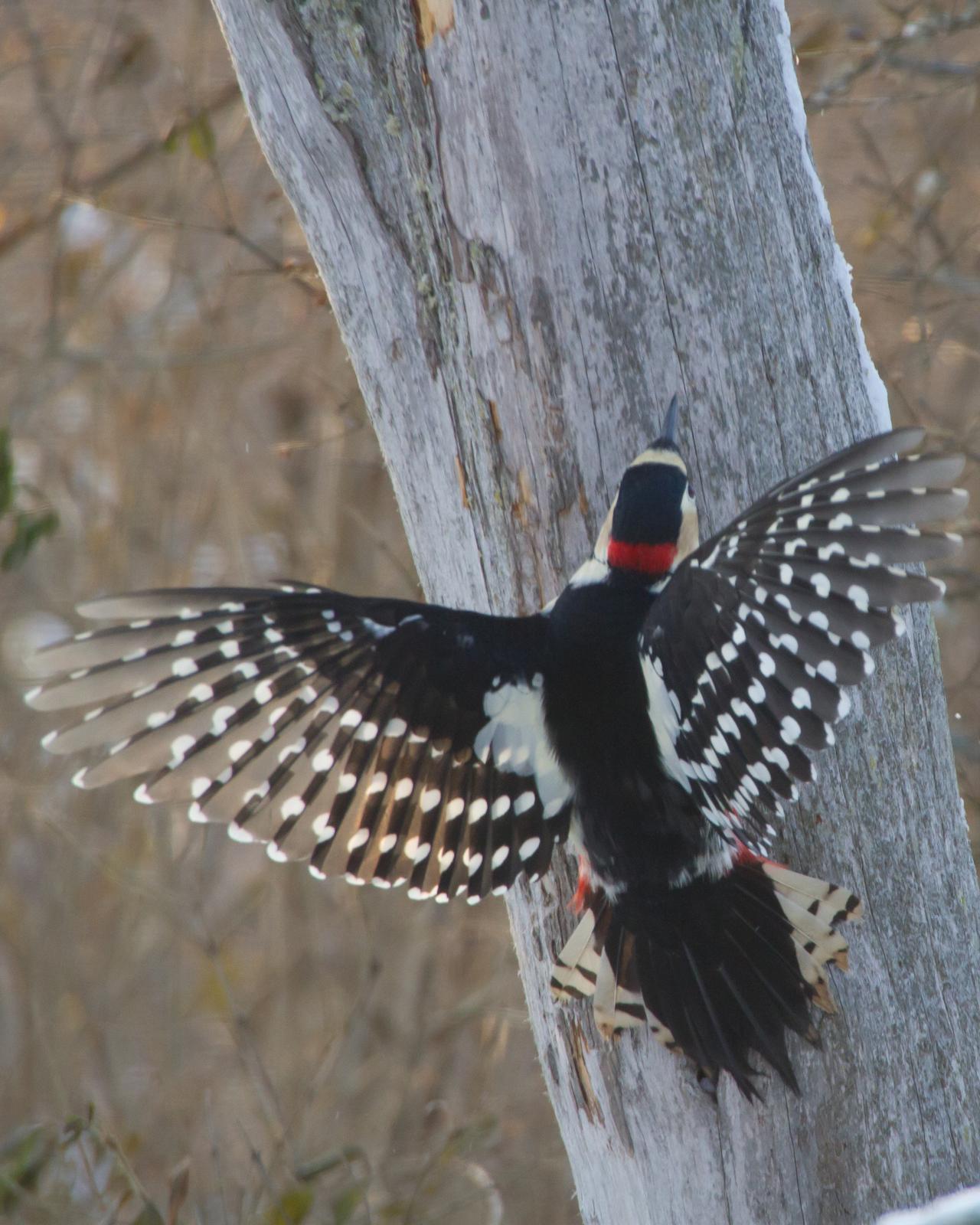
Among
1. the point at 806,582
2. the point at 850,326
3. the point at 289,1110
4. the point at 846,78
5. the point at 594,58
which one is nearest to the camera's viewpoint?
the point at 806,582

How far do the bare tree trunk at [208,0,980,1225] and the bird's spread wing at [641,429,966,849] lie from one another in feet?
0.76

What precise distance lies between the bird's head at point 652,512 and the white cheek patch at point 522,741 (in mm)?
255

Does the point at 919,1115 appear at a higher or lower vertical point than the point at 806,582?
lower

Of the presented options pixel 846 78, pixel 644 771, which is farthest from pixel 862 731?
pixel 846 78

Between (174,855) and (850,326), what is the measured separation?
4203 millimetres

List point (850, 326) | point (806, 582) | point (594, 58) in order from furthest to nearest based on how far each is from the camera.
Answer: point (850, 326) < point (594, 58) < point (806, 582)

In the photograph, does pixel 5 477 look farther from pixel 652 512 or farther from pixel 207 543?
pixel 652 512

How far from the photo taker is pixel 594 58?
2102 millimetres

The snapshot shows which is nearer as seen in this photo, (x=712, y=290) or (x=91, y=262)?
(x=712, y=290)

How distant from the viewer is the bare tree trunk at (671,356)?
83.2 inches

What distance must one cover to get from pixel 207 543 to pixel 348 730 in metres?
3.90

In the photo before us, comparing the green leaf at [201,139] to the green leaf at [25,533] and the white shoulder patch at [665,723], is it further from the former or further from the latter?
the white shoulder patch at [665,723]

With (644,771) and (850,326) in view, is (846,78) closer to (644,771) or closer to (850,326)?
(850,326)

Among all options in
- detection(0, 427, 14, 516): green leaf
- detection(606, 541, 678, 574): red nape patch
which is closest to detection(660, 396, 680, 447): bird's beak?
detection(606, 541, 678, 574): red nape patch
